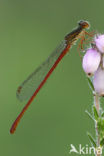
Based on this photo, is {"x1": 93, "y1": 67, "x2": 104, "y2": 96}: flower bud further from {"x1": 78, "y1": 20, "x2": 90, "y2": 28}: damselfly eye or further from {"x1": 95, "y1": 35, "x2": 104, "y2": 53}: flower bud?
{"x1": 78, "y1": 20, "x2": 90, "y2": 28}: damselfly eye

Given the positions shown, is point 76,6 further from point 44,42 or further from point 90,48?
point 90,48

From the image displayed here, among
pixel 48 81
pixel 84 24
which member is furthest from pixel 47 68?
pixel 48 81

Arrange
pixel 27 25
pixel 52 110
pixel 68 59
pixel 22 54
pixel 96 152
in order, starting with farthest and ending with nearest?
pixel 27 25, pixel 22 54, pixel 68 59, pixel 52 110, pixel 96 152

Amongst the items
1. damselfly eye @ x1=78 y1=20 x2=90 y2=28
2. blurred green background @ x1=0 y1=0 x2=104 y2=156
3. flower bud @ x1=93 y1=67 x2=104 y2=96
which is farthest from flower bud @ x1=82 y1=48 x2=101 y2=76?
blurred green background @ x1=0 y1=0 x2=104 y2=156

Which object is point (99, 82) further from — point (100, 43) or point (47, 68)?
point (47, 68)

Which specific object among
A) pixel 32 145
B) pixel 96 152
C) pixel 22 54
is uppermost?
pixel 96 152

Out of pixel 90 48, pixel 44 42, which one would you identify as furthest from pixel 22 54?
pixel 90 48

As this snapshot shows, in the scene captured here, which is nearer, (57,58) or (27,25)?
(57,58)

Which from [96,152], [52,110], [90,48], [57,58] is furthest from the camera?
[52,110]

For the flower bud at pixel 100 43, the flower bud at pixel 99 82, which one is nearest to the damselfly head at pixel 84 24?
the flower bud at pixel 100 43
